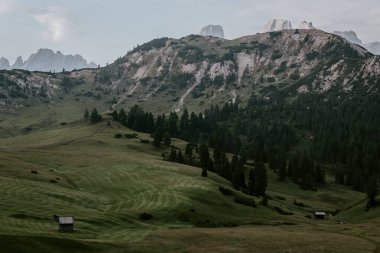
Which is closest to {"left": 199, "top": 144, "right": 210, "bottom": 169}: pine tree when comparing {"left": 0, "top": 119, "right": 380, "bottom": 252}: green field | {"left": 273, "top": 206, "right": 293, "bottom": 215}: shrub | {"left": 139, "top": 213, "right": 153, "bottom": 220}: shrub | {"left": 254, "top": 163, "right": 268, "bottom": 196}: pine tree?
{"left": 0, "top": 119, "right": 380, "bottom": 252}: green field

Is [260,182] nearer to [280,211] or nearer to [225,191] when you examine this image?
[280,211]

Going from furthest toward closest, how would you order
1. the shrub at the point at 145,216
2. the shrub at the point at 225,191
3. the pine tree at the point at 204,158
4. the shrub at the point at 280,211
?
1. the pine tree at the point at 204,158
2. the shrub at the point at 225,191
3. the shrub at the point at 280,211
4. the shrub at the point at 145,216

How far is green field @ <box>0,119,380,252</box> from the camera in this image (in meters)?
A: 67.3

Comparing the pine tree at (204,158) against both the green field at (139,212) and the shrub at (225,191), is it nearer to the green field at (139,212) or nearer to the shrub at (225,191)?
the green field at (139,212)

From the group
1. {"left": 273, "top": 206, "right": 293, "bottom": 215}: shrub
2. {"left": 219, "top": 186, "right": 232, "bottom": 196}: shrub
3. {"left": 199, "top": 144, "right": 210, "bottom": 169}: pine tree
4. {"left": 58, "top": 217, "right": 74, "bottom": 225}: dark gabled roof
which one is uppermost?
{"left": 199, "top": 144, "right": 210, "bottom": 169}: pine tree

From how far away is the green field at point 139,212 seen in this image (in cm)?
6731

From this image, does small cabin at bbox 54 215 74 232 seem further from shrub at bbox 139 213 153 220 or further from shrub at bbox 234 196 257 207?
shrub at bbox 234 196 257 207

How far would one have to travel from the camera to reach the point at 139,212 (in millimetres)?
100562

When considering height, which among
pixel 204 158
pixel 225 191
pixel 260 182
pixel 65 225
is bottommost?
pixel 260 182

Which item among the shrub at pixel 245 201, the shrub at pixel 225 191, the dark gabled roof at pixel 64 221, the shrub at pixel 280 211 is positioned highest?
the dark gabled roof at pixel 64 221

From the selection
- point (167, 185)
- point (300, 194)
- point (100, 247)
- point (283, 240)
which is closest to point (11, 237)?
point (100, 247)

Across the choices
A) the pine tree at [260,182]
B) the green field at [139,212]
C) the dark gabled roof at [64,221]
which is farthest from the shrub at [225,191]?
the dark gabled roof at [64,221]

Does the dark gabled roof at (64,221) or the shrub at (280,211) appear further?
the shrub at (280,211)

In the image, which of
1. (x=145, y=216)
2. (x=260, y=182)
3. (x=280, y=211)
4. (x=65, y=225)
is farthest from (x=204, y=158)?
(x=65, y=225)
